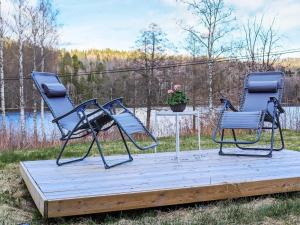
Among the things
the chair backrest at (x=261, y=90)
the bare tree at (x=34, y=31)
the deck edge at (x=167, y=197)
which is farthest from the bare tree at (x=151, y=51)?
the deck edge at (x=167, y=197)

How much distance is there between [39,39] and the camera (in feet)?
59.5

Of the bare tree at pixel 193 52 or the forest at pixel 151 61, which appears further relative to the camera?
the bare tree at pixel 193 52

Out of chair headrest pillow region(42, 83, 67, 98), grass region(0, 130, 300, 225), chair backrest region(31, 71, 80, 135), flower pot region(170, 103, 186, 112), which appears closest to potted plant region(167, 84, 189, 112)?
flower pot region(170, 103, 186, 112)

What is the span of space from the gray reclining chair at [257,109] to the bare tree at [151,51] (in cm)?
1124

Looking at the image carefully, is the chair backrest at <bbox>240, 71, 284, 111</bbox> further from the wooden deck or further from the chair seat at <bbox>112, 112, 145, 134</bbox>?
the chair seat at <bbox>112, 112, 145, 134</bbox>

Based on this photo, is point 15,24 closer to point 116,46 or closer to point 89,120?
point 116,46

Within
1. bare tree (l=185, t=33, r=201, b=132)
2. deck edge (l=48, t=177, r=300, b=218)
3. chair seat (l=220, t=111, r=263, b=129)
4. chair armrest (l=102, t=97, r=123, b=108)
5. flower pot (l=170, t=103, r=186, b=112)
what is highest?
bare tree (l=185, t=33, r=201, b=132)

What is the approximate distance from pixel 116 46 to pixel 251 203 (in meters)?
21.5

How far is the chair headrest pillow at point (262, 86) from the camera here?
4848 mm

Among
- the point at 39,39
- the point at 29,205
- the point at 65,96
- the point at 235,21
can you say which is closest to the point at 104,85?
the point at 39,39

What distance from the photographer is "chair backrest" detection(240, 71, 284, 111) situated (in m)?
4.85

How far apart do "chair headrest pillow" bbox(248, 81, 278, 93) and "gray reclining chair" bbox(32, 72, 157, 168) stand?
153 centimetres

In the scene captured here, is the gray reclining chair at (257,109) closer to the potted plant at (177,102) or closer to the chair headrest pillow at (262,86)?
the chair headrest pillow at (262,86)

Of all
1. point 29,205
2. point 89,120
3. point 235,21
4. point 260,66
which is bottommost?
point 29,205
